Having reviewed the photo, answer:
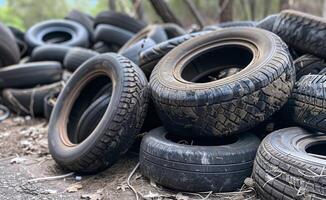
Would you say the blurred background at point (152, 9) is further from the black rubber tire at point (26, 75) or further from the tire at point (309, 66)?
the tire at point (309, 66)

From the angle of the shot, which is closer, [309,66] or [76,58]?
[309,66]

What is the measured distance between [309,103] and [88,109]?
217cm

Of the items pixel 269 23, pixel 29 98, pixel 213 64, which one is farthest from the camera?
pixel 29 98

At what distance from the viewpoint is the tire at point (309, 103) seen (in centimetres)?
353

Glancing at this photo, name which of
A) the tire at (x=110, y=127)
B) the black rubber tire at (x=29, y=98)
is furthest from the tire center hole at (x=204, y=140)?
the black rubber tire at (x=29, y=98)

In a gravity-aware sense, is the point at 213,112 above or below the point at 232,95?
below

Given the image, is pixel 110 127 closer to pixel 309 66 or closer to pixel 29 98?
pixel 309 66

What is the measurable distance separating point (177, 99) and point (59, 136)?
59.5 inches

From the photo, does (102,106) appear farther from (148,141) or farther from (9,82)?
(9,82)

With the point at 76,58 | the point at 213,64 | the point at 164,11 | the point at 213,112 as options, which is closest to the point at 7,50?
the point at 76,58

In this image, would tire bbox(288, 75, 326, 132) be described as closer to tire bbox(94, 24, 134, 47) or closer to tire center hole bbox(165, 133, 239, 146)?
tire center hole bbox(165, 133, 239, 146)

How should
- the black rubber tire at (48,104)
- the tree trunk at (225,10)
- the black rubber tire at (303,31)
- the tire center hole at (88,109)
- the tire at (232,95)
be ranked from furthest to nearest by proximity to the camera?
the tree trunk at (225,10) < the black rubber tire at (48,104) < the tire center hole at (88,109) < the black rubber tire at (303,31) < the tire at (232,95)

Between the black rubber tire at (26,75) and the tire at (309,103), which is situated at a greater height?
the tire at (309,103)

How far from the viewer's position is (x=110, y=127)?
382 centimetres
